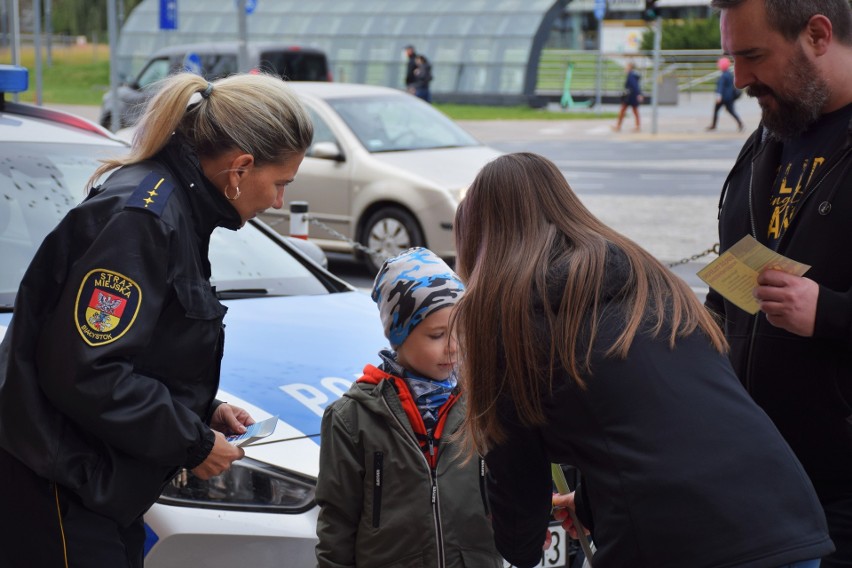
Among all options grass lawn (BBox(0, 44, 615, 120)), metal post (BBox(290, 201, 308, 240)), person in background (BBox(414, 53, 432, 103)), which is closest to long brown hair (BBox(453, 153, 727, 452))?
metal post (BBox(290, 201, 308, 240))

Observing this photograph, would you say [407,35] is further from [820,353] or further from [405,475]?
[820,353]

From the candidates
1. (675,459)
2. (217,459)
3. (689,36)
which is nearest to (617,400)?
(675,459)

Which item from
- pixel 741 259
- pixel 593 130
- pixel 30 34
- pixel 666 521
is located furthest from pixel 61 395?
pixel 30 34

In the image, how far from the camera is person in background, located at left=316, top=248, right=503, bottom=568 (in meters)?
2.87

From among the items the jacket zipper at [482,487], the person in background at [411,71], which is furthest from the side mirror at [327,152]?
the person in background at [411,71]

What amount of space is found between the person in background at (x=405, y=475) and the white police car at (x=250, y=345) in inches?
13.5

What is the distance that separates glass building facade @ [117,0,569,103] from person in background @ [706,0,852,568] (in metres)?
32.8

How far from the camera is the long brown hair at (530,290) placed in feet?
6.85

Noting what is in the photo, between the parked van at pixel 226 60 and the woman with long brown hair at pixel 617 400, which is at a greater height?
the woman with long brown hair at pixel 617 400

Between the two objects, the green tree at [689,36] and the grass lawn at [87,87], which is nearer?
the grass lawn at [87,87]

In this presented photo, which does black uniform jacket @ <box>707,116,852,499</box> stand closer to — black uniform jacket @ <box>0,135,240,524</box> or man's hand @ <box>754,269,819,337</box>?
man's hand @ <box>754,269,819,337</box>

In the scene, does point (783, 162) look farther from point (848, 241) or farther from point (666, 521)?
point (666, 521)

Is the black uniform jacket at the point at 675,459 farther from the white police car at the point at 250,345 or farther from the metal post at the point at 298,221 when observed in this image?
the metal post at the point at 298,221

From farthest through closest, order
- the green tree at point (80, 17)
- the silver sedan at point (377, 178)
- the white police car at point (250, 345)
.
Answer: the green tree at point (80, 17)
the silver sedan at point (377, 178)
the white police car at point (250, 345)
